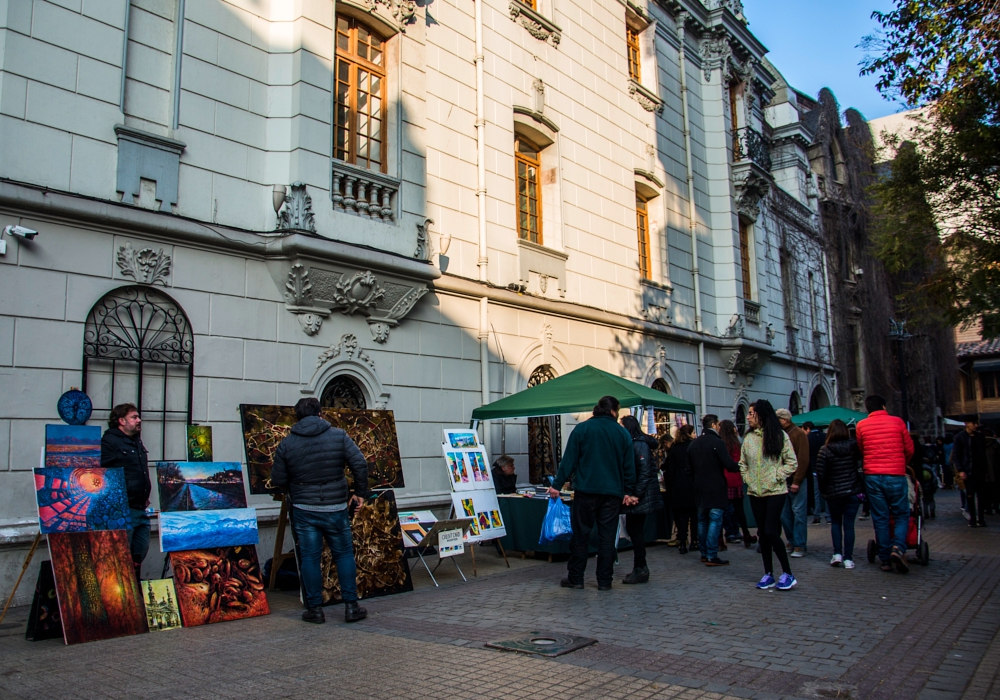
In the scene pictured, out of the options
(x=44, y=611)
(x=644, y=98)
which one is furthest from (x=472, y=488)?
(x=644, y=98)

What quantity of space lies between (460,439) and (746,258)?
15.2 metres

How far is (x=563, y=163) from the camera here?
50.1ft

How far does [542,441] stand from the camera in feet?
46.7

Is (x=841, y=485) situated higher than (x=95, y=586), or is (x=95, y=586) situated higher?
(x=841, y=485)

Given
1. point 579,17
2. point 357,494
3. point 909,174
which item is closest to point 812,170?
point 909,174

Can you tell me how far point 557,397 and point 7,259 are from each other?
267 inches

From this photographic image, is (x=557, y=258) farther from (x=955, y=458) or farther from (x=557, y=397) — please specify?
(x=955, y=458)

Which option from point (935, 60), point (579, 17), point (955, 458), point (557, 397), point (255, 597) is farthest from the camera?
point (579, 17)

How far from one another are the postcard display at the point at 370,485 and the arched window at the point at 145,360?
1.33 meters

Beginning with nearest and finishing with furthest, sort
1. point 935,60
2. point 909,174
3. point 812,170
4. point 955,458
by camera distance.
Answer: point 935,60
point 955,458
point 909,174
point 812,170

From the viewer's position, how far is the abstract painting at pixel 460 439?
975 centimetres

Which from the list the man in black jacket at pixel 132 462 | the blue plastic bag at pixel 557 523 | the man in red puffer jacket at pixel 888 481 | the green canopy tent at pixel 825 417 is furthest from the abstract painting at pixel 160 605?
the green canopy tent at pixel 825 417

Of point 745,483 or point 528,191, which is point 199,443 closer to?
point 745,483

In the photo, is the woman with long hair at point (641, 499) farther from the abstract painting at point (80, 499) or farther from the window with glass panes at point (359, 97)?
the window with glass panes at point (359, 97)
